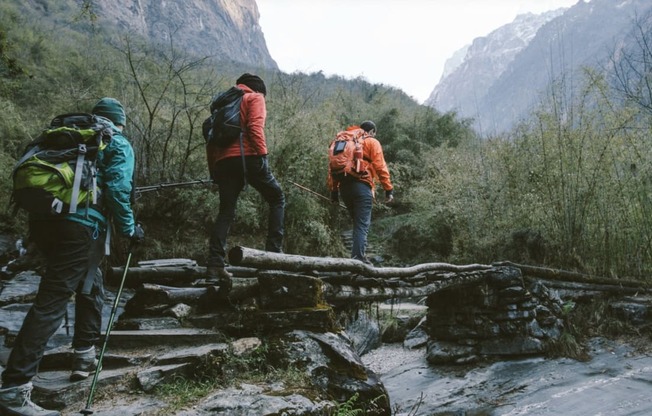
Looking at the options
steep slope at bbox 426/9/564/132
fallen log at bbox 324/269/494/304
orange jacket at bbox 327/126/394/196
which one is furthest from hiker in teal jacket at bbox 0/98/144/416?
steep slope at bbox 426/9/564/132

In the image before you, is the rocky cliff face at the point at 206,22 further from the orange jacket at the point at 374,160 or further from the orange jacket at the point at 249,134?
the orange jacket at the point at 249,134

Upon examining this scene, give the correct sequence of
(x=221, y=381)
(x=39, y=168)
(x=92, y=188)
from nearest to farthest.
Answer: (x=39, y=168)
(x=92, y=188)
(x=221, y=381)

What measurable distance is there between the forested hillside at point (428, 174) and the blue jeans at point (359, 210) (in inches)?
138

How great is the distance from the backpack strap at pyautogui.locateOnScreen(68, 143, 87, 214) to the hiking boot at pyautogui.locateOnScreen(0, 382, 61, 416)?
996mm

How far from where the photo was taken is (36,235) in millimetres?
2684

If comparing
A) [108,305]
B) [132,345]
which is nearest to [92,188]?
[132,345]

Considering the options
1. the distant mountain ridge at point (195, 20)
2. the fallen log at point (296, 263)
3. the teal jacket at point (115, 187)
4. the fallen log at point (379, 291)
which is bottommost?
the fallen log at point (379, 291)

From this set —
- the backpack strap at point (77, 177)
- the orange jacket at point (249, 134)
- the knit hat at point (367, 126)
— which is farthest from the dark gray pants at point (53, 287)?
the knit hat at point (367, 126)

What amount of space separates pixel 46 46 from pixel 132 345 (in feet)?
85.5

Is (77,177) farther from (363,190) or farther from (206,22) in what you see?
(206,22)

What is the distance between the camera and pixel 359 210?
5.44 metres

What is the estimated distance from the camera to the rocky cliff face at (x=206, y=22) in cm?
5387

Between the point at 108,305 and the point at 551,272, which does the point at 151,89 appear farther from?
the point at 551,272

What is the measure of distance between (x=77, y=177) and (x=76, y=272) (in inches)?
23.0
